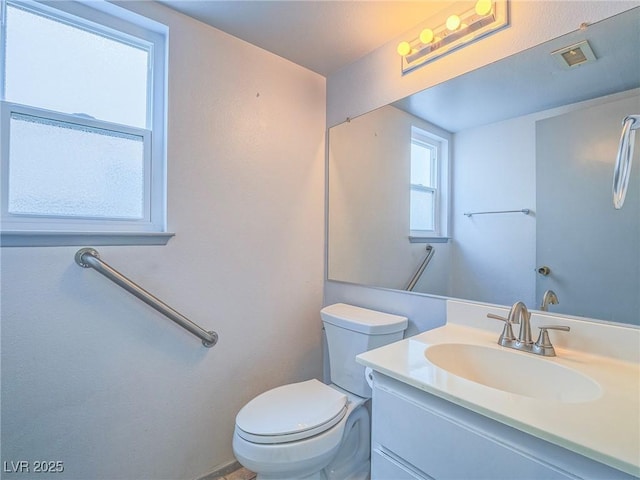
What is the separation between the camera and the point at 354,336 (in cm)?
138

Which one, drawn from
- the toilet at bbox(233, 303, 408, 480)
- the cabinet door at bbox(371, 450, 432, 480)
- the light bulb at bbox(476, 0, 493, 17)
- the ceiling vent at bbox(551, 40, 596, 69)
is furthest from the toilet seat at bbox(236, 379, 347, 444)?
the light bulb at bbox(476, 0, 493, 17)

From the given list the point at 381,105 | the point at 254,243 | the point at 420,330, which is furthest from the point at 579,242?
the point at 254,243

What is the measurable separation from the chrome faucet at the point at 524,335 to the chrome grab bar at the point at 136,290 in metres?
1.18

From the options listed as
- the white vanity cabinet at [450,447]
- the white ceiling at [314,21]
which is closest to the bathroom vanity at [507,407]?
the white vanity cabinet at [450,447]

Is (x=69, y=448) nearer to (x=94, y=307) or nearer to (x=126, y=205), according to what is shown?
(x=94, y=307)

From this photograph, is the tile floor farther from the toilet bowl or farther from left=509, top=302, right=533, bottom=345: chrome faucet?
left=509, top=302, right=533, bottom=345: chrome faucet

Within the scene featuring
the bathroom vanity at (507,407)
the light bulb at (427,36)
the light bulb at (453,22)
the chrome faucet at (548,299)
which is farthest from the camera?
the light bulb at (427,36)

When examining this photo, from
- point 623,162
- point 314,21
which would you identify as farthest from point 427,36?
point 623,162

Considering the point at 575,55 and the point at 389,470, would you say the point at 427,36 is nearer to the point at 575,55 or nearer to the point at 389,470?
the point at 575,55

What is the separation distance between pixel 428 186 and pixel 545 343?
796mm

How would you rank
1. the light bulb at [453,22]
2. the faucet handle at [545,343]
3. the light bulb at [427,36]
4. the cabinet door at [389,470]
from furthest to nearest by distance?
1. the light bulb at [427,36]
2. the light bulb at [453,22]
3. the faucet handle at [545,343]
4. the cabinet door at [389,470]

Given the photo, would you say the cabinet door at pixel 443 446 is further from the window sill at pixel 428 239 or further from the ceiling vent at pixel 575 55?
the ceiling vent at pixel 575 55

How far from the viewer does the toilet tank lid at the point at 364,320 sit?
1.31m

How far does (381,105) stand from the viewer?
155cm
